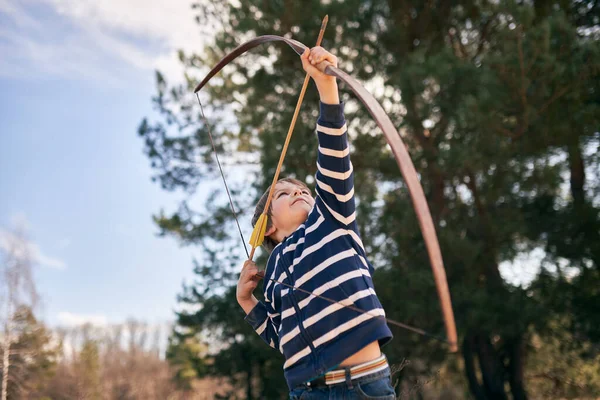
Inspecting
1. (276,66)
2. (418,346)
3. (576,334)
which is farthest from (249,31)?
(576,334)

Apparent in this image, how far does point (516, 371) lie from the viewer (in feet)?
38.1

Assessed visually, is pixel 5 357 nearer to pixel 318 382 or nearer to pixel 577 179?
pixel 577 179

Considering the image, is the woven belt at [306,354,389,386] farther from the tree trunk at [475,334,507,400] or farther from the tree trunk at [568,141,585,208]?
the tree trunk at [475,334,507,400]

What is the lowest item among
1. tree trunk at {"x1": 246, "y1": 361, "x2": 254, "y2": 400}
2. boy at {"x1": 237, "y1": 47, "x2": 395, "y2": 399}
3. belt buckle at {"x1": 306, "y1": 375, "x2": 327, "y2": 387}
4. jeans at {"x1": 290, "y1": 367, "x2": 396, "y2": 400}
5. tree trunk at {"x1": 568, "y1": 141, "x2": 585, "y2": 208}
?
jeans at {"x1": 290, "y1": 367, "x2": 396, "y2": 400}

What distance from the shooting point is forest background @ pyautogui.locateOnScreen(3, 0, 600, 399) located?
336 inches

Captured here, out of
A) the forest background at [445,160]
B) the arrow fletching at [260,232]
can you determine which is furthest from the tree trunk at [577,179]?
the arrow fletching at [260,232]

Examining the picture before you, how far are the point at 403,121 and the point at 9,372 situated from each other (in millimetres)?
15098

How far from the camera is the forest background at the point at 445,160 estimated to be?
28.0 ft

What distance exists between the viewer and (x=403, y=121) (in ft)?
31.8

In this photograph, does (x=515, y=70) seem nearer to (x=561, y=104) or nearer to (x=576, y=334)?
(x=561, y=104)

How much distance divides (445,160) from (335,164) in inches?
290

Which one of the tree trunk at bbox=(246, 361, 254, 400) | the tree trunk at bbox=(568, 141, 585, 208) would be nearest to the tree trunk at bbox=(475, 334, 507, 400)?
the tree trunk at bbox=(568, 141, 585, 208)

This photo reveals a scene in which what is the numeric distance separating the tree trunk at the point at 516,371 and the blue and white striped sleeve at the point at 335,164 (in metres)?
10.6

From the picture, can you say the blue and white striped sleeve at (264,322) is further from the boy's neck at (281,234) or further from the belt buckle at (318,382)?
the belt buckle at (318,382)
